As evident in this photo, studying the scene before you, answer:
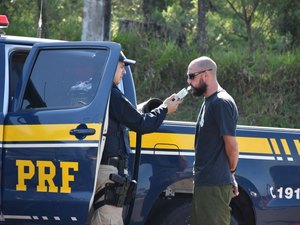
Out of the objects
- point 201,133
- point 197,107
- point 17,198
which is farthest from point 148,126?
point 197,107

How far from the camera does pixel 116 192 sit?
4555mm

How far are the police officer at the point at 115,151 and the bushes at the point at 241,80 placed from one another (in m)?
6.06

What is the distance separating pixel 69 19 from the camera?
12977 millimetres

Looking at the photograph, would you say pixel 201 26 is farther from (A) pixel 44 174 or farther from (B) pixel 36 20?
(A) pixel 44 174

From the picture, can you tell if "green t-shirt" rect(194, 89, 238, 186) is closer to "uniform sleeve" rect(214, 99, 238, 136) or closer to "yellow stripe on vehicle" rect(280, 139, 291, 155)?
"uniform sleeve" rect(214, 99, 238, 136)

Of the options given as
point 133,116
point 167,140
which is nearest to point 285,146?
point 167,140

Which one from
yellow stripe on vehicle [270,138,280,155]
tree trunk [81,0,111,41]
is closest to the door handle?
yellow stripe on vehicle [270,138,280,155]

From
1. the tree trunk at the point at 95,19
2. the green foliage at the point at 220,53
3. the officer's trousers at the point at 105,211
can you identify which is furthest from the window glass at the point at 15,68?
the green foliage at the point at 220,53

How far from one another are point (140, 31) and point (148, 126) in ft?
25.4

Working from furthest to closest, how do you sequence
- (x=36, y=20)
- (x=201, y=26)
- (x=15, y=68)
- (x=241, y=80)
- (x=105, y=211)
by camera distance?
(x=36, y=20) → (x=201, y=26) → (x=241, y=80) → (x=15, y=68) → (x=105, y=211)

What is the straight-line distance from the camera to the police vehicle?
4.50m

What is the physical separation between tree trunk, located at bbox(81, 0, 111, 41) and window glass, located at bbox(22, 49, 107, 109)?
13.2 ft

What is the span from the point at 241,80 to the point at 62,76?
6.70 m

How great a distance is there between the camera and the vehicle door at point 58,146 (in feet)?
14.7
